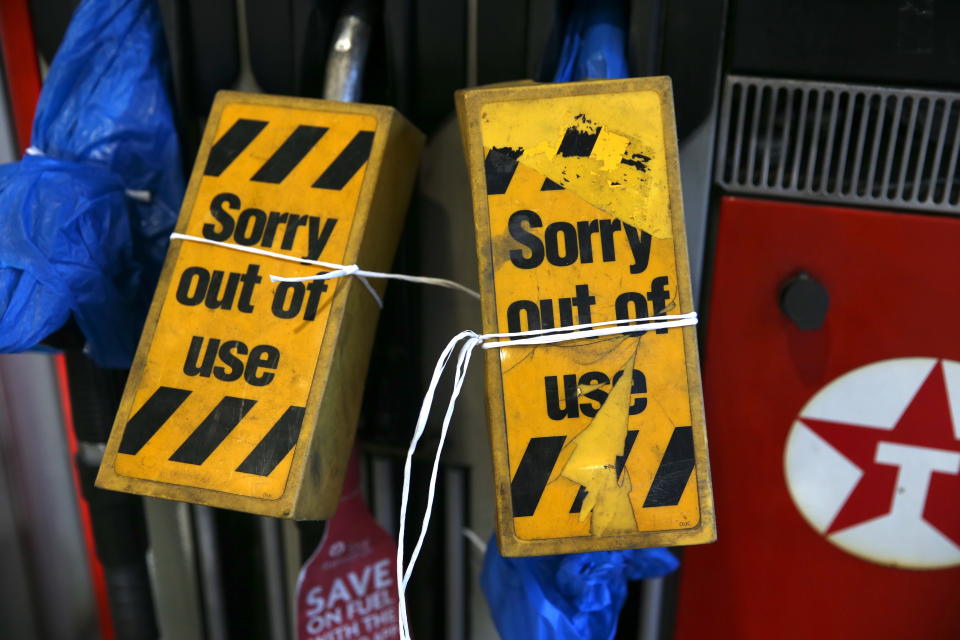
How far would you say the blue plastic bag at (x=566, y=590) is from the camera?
27.7 inches

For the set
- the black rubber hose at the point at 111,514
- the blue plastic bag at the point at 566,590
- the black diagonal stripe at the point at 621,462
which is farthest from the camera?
the black rubber hose at the point at 111,514

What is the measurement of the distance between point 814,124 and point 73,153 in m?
0.69

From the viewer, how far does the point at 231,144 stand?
2.24ft

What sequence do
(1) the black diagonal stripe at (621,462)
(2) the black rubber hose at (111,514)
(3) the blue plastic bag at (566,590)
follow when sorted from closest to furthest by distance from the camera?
(1) the black diagonal stripe at (621,462), (3) the blue plastic bag at (566,590), (2) the black rubber hose at (111,514)

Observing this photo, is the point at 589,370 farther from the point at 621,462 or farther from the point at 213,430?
the point at 213,430

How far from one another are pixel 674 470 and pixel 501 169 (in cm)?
26

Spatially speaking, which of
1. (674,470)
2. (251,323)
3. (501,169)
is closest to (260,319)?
(251,323)

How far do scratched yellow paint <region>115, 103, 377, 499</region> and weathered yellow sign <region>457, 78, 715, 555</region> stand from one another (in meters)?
0.13

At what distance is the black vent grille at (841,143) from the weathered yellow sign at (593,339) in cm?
14

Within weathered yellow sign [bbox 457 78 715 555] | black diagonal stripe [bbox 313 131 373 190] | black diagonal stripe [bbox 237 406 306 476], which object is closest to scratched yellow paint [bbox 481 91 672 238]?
weathered yellow sign [bbox 457 78 715 555]

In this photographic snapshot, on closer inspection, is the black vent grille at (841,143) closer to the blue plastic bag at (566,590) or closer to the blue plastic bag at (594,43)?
the blue plastic bag at (594,43)

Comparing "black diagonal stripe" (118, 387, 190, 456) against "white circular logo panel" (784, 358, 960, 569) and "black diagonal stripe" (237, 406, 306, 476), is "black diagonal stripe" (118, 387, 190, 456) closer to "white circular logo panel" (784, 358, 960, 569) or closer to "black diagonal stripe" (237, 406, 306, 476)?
"black diagonal stripe" (237, 406, 306, 476)

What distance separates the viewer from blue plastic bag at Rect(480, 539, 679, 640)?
704 mm

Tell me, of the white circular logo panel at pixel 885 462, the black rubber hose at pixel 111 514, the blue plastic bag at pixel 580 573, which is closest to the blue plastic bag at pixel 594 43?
the blue plastic bag at pixel 580 573
